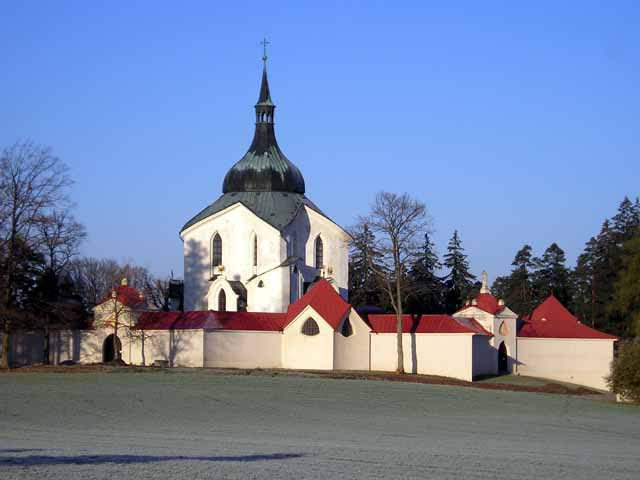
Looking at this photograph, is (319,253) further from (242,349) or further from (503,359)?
(503,359)

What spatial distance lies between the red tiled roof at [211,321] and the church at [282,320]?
0.08 meters

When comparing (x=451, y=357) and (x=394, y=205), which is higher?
(x=394, y=205)

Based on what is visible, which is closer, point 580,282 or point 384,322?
point 384,322

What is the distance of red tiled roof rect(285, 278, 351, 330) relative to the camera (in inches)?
2490

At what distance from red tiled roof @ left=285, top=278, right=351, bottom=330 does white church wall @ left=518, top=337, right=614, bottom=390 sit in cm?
1498

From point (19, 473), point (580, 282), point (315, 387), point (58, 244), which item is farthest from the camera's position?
point (580, 282)

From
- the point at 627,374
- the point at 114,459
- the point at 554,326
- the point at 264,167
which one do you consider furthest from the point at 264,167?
the point at 114,459

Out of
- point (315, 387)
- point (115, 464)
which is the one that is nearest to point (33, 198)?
point (315, 387)

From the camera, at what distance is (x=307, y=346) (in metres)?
63.6

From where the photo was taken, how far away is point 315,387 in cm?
4722

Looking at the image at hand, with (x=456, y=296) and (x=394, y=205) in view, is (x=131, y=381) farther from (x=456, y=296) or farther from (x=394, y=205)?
(x=456, y=296)

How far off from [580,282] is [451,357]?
3424 centimetres

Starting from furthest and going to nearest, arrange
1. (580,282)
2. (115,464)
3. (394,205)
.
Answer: (580,282) < (394,205) < (115,464)

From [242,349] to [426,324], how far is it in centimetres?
1144
